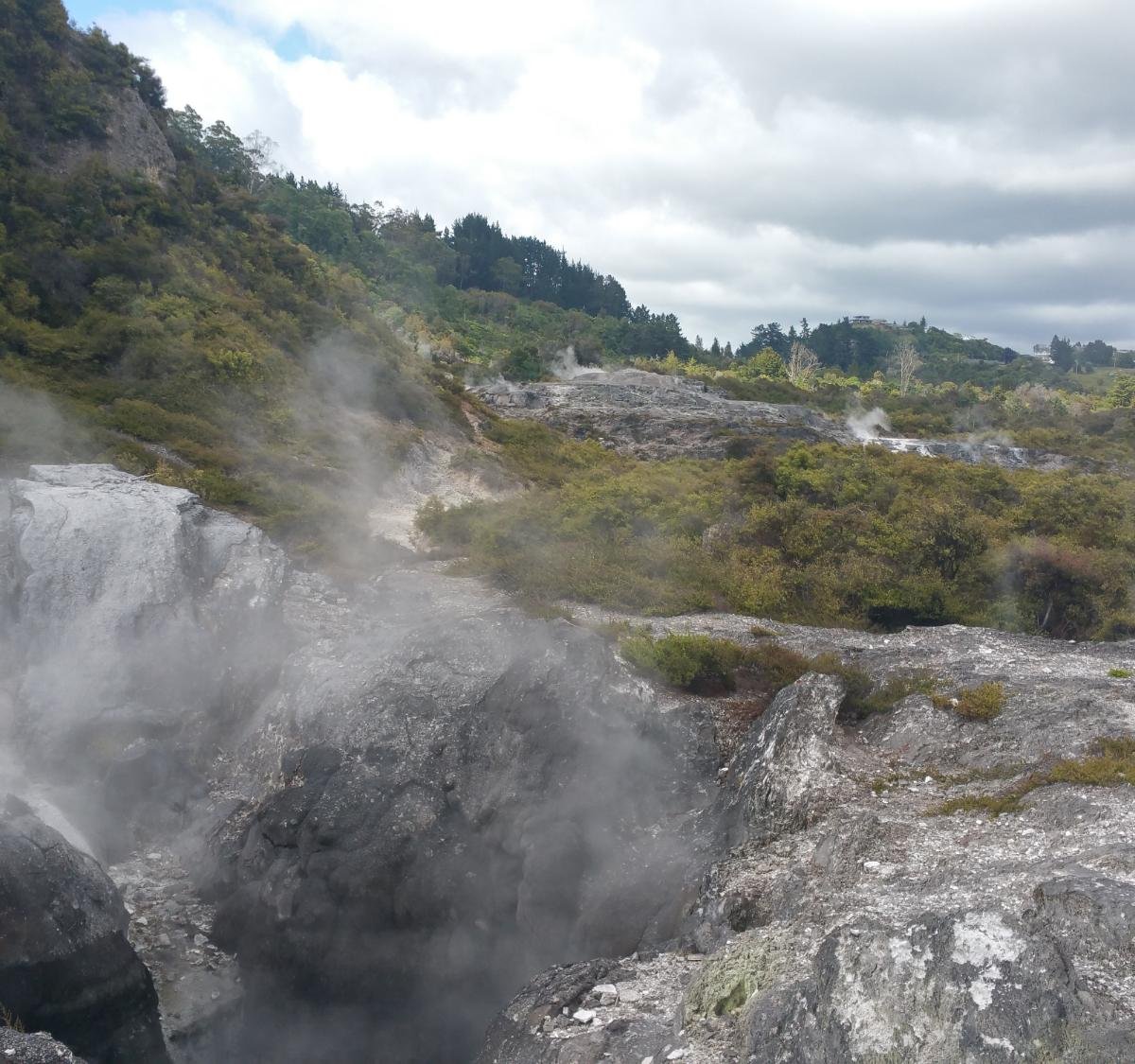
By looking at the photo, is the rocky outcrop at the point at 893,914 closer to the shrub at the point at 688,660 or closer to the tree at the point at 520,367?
the shrub at the point at 688,660

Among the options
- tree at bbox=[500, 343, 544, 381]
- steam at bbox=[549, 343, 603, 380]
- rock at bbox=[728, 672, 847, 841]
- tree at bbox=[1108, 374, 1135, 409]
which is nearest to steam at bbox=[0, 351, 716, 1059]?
rock at bbox=[728, 672, 847, 841]

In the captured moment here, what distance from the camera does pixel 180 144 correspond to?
39.7m

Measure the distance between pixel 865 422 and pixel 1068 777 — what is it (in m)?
54.3

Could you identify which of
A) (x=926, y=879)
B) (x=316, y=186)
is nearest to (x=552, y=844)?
(x=926, y=879)

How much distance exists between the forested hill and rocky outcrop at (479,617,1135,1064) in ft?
40.6

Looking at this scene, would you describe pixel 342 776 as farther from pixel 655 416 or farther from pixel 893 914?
pixel 655 416

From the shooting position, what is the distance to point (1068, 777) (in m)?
10.0

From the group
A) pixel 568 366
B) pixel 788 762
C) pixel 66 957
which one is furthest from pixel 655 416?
pixel 66 957

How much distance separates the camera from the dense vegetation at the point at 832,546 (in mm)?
18547

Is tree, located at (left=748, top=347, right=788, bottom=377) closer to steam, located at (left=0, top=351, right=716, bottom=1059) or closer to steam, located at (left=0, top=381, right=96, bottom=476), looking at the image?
steam, located at (left=0, top=381, right=96, bottom=476)

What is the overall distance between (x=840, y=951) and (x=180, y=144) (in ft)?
140

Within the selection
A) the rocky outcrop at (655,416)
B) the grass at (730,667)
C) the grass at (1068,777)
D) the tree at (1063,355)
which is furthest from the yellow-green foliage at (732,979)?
the tree at (1063,355)

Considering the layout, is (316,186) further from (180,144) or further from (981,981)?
(981,981)

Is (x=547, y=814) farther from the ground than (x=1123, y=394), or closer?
closer
